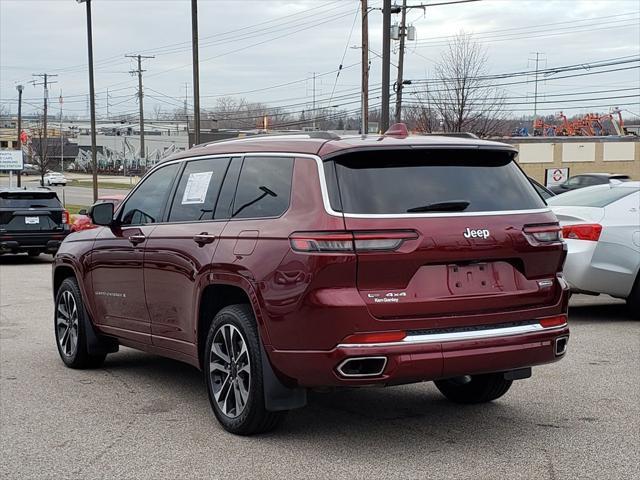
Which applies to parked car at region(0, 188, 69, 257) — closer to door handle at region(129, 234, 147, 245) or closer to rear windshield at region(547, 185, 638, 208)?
rear windshield at region(547, 185, 638, 208)

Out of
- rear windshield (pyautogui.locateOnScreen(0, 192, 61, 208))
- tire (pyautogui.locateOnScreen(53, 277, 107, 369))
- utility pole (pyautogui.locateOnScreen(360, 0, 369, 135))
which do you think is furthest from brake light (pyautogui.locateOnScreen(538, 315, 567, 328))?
utility pole (pyautogui.locateOnScreen(360, 0, 369, 135))

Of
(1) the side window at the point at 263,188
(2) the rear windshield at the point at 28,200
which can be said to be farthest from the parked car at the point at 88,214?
(1) the side window at the point at 263,188

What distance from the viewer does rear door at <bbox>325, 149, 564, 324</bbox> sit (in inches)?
187

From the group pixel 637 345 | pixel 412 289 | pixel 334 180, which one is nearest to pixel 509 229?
pixel 412 289

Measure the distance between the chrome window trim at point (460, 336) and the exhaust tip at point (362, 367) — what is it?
0.08 metres

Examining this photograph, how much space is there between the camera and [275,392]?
5082 mm

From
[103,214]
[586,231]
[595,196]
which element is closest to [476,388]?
[103,214]

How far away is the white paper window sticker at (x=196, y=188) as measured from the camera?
607cm

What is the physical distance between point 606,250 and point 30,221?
1366 cm

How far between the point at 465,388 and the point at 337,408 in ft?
3.07

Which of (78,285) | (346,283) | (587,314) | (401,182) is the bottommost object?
(587,314)

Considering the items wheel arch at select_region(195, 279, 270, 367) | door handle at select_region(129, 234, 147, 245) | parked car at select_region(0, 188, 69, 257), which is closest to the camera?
wheel arch at select_region(195, 279, 270, 367)

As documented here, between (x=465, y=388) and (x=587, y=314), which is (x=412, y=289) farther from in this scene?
(x=587, y=314)

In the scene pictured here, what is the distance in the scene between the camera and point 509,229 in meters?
5.07
